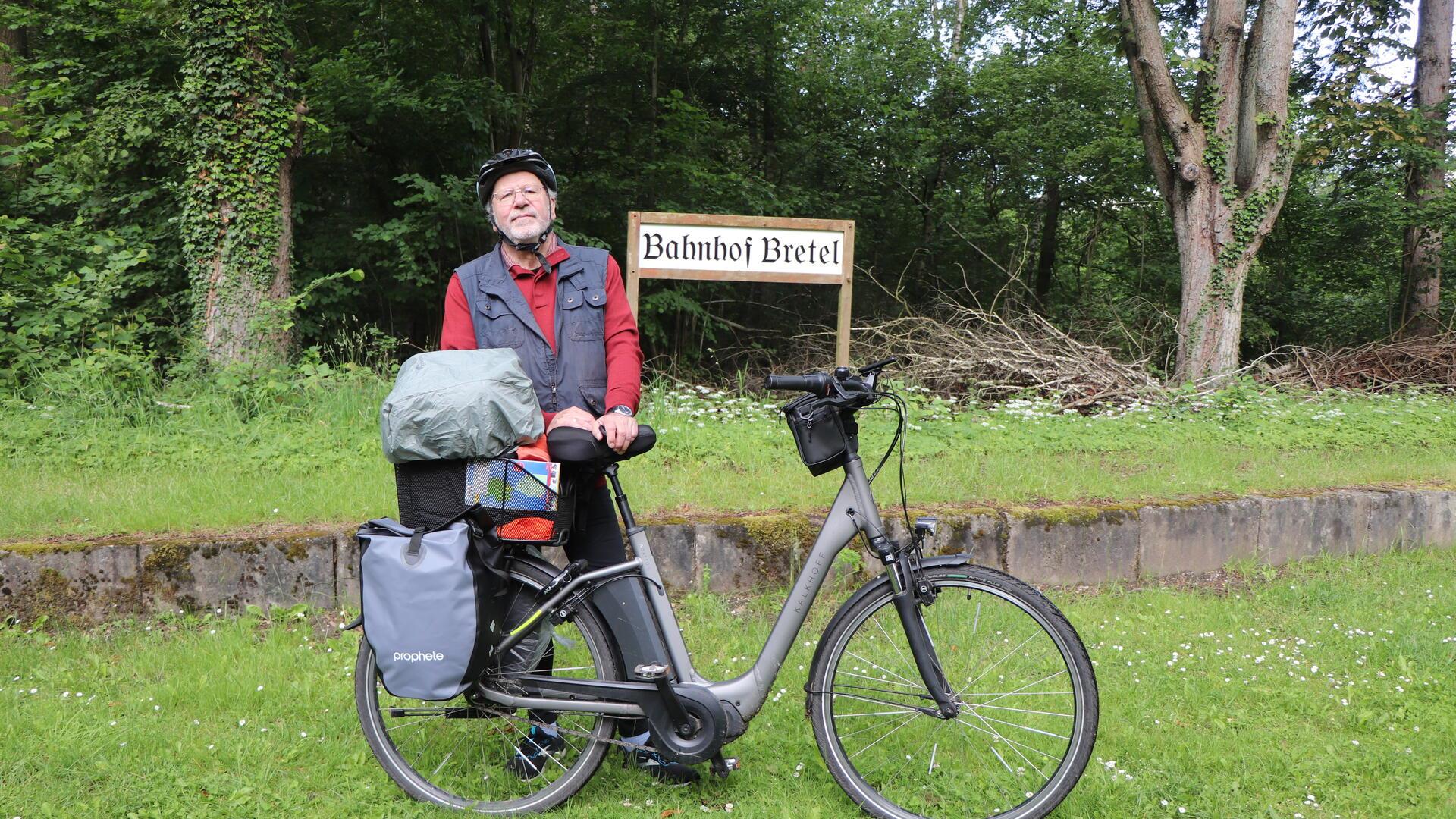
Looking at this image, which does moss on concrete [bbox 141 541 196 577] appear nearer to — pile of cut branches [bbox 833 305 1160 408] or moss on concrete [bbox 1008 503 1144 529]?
moss on concrete [bbox 1008 503 1144 529]

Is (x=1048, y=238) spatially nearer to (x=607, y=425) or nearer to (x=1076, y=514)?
(x=1076, y=514)

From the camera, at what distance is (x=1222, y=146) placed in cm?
948

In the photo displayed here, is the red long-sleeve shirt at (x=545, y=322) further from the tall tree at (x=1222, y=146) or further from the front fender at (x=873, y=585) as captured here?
the tall tree at (x=1222, y=146)

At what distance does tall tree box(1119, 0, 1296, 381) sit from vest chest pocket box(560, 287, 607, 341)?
27.3ft

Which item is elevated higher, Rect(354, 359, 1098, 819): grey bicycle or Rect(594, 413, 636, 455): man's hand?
Rect(594, 413, 636, 455): man's hand

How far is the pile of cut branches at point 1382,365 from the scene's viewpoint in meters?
10.1

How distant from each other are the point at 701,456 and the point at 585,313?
3.26m

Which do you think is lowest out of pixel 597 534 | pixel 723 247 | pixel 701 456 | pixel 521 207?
pixel 701 456

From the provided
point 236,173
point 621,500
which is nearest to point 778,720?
point 621,500

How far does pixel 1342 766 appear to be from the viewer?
9.70 feet

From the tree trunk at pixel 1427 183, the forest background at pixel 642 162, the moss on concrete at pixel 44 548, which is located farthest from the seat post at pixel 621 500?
the tree trunk at pixel 1427 183

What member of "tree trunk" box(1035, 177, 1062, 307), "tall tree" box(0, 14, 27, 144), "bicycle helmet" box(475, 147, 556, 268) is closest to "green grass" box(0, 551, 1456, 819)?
"bicycle helmet" box(475, 147, 556, 268)

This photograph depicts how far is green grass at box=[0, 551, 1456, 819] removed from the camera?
9.04ft

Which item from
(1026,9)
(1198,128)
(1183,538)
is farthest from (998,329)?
(1026,9)
